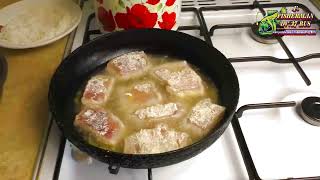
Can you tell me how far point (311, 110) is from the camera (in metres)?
0.62

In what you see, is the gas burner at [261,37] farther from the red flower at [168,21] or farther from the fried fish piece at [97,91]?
the fried fish piece at [97,91]

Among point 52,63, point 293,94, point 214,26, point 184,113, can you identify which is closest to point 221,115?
point 184,113

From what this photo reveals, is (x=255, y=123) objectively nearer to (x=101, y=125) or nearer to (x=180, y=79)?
(x=180, y=79)

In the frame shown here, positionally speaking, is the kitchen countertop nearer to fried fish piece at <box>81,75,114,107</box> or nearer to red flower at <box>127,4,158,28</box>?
fried fish piece at <box>81,75,114,107</box>

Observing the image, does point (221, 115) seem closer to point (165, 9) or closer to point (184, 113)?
point (184, 113)

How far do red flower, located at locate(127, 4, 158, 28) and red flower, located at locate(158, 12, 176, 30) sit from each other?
0.06ft

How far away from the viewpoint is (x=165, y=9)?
72 centimetres

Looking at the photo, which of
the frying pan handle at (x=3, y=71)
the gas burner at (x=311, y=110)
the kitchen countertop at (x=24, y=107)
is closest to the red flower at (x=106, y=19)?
the kitchen countertop at (x=24, y=107)

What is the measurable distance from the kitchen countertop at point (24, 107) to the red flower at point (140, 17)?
19 cm

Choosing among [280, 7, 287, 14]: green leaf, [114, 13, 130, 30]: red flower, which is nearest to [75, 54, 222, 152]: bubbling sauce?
[114, 13, 130, 30]: red flower

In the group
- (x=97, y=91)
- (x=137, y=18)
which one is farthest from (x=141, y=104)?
(x=137, y=18)

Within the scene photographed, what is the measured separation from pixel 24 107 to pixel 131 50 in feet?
0.79

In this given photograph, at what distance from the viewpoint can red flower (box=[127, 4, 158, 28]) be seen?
27.7 inches

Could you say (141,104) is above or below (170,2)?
below
